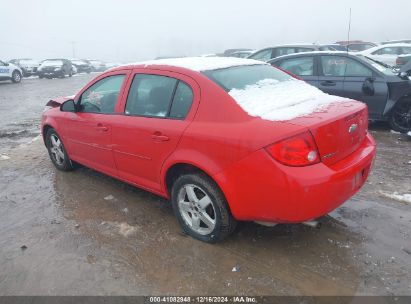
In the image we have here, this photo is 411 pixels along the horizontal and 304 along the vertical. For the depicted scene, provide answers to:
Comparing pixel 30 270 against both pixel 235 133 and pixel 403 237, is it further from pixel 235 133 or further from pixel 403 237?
pixel 403 237

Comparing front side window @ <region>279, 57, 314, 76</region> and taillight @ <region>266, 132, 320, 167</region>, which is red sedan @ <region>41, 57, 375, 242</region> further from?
front side window @ <region>279, 57, 314, 76</region>

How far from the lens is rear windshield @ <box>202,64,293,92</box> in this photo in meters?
3.37

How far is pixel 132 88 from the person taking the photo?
395 centimetres

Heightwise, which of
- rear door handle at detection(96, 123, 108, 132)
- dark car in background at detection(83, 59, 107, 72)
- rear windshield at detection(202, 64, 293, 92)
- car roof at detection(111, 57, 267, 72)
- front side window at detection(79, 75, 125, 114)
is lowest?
dark car in background at detection(83, 59, 107, 72)

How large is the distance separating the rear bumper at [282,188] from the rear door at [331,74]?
460cm

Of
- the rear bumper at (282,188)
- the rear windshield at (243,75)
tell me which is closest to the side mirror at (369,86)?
the rear windshield at (243,75)

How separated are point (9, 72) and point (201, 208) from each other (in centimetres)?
2159

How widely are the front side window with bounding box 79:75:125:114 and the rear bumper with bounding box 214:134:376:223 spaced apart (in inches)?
67.7

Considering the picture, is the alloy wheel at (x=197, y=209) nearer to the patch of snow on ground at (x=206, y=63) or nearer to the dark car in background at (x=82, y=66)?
the patch of snow on ground at (x=206, y=63)

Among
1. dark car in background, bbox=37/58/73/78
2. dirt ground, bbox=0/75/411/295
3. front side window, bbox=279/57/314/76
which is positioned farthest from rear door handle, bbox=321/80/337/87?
dark car in background, bbox=37/58/73/78

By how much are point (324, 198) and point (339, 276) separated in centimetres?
65

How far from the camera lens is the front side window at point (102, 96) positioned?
4129mm

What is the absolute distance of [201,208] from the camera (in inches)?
133

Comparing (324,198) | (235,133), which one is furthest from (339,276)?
(235,133)
